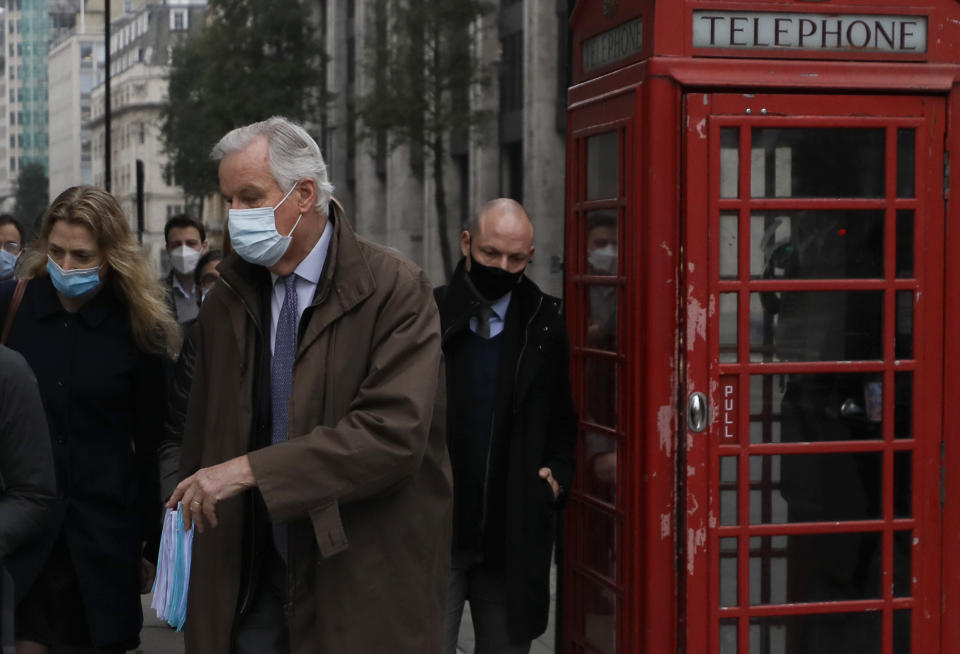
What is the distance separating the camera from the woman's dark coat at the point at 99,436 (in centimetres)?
479

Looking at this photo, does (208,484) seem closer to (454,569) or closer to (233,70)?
(454,569)

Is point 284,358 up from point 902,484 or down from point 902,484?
up

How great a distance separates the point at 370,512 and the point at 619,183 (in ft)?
5.98

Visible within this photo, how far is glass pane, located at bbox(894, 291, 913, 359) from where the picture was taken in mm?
4914

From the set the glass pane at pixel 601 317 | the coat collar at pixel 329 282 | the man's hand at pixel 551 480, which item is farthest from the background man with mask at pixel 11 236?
the coat collar at pixel 329 282

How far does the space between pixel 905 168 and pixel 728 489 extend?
3.50 ft

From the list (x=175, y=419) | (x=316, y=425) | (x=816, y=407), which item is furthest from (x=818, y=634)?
(x=316, y=425)

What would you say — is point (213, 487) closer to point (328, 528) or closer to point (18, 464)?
point (328, 528)

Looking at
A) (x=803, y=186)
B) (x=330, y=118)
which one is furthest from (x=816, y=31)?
(x=330, y=118)

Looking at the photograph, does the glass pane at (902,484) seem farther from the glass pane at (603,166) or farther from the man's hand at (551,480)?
the glass pane at (603,166)

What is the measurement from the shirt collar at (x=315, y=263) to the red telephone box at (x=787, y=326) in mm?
1380

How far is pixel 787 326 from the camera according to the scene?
484 cm

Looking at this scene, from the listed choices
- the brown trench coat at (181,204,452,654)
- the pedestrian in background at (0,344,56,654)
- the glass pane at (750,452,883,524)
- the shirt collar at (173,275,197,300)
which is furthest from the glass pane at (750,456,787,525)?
the shirt collar at (173,275,197,300)

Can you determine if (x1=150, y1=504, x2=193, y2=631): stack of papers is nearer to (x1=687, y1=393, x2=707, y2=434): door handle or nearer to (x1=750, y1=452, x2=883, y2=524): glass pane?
(x1=687, y1=393, x2=707, y2=434): door handle
